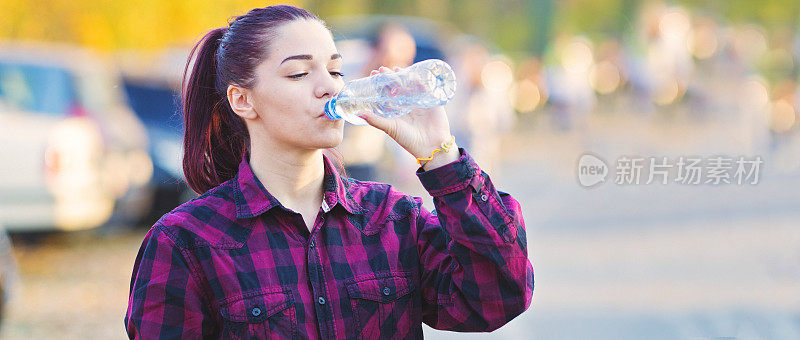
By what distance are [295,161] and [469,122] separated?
30.1 ft

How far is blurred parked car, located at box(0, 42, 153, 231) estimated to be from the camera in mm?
8188

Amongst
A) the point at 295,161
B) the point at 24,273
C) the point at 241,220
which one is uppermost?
the point at 295,161

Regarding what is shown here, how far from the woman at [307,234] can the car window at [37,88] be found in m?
6.32

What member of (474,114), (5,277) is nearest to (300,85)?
(5,277)

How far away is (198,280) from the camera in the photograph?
219 centimetres

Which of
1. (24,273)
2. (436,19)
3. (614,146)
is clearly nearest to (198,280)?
(24,273)

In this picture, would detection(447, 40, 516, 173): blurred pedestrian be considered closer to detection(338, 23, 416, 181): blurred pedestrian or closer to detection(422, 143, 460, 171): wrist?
detection(338, 23, 416, 181): blurred pedestrian

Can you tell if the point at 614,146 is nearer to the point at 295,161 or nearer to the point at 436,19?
the point at 436,19

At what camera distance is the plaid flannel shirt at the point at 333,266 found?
2.17 m

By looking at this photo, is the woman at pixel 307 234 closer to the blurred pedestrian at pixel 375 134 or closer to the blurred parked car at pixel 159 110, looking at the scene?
the blurred parked car at pixel 159 110

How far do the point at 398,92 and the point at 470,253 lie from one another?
43cm

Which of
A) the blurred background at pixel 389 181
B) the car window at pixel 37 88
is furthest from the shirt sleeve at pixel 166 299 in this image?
the car window at pixel 37 88

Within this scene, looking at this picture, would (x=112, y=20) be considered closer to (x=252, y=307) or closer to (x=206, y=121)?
(x=206, y=121)

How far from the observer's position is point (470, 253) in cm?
223
